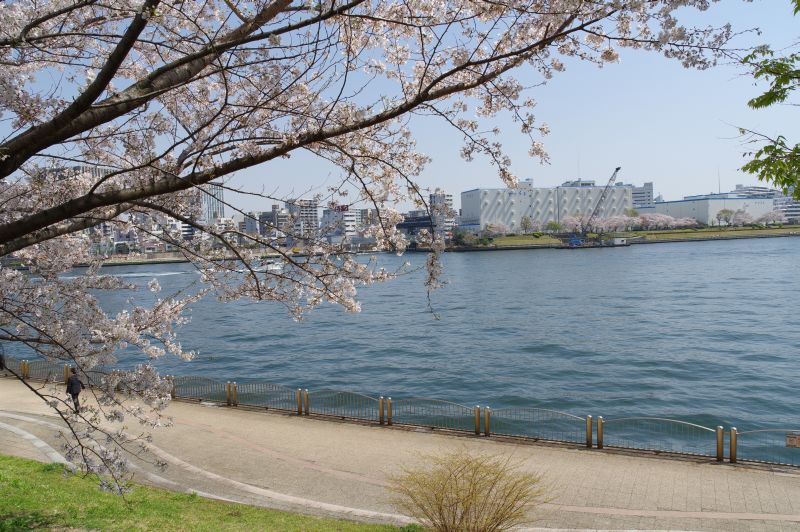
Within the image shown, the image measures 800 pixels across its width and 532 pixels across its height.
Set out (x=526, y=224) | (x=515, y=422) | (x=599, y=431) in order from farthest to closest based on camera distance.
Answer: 1. (x=526, y=224)
2. (x=515, y=422)
3. (x=599, y=431)

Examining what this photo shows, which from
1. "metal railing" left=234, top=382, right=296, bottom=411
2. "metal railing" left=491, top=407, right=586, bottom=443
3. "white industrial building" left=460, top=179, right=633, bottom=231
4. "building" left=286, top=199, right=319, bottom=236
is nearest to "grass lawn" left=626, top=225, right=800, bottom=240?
"white industrial building" left=460, top=179, right=633, bottom=231

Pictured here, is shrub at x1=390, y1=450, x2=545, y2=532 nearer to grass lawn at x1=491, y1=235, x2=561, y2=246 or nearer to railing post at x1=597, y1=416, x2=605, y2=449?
railing post at x1=597, y1=416, x2=605, y2=449

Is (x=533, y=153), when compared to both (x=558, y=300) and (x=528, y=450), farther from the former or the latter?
(x=558, y=300)

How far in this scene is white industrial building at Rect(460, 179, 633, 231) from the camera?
16325cm

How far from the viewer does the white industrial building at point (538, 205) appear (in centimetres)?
16325

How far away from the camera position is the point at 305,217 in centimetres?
678

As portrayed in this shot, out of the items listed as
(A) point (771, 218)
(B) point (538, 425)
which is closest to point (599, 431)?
(B) point (538, 425)

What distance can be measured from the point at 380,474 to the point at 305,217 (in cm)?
604

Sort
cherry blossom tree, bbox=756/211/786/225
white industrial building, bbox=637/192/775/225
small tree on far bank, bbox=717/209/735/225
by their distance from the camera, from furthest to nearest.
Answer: white industrial building, bbox=637/192/775/225
cherry blossom tree, bbox=756/211/786/225
small tree on far bank, bbox=717/209/735/225

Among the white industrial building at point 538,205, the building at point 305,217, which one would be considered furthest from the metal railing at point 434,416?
the white industrial building at point 538,205

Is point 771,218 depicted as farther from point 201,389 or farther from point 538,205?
point 201,389

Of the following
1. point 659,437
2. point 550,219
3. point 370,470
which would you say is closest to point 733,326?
point 659,437

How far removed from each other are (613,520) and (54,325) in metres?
7.65

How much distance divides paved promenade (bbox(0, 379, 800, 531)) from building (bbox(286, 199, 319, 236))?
4.27 meters
